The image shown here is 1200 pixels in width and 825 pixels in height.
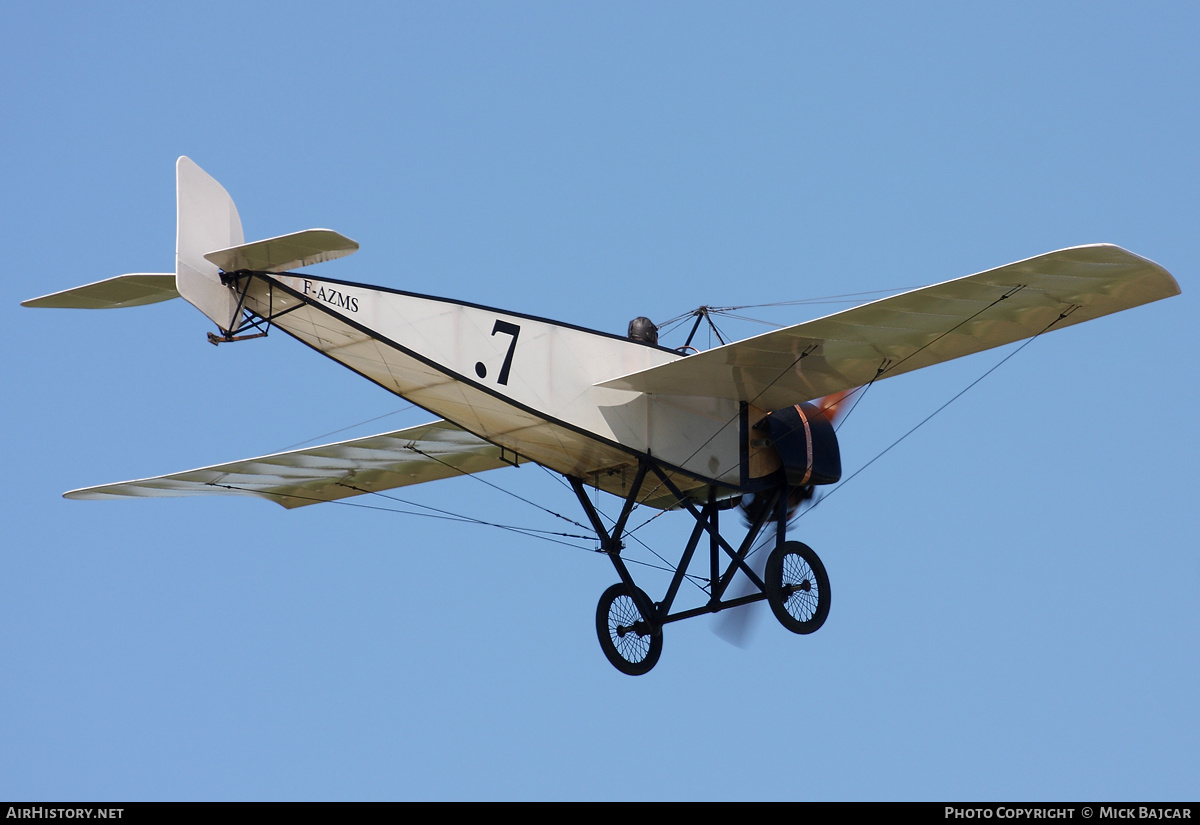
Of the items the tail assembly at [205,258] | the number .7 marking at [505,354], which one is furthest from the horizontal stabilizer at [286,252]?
the number .7 marking at [505,354]

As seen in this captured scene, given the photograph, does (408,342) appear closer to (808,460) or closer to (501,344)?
(501,344)

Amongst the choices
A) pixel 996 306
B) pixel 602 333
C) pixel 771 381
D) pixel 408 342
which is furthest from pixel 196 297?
pixel 996 306

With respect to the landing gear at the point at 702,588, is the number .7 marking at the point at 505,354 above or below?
above

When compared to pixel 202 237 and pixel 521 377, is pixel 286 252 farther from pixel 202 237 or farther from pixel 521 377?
pixel 521 377

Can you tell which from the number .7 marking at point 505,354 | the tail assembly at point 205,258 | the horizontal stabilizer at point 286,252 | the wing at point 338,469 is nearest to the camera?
the horizontal stabilizer at point 286,252

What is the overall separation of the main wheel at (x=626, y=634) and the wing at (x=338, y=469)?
2358mm

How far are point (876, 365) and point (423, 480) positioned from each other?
7.71m

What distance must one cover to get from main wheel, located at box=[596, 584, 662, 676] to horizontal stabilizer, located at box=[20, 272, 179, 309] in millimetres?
6600

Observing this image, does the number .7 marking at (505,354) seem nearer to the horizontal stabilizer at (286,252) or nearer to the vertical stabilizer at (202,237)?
the horizontal stabilizer at (286,252)

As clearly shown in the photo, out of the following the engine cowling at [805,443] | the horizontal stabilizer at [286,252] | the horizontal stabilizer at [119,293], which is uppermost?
the horizontal stabilizer at [286,252]

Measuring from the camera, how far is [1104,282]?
18938 mm

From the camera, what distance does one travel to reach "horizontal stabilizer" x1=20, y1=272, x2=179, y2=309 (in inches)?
730

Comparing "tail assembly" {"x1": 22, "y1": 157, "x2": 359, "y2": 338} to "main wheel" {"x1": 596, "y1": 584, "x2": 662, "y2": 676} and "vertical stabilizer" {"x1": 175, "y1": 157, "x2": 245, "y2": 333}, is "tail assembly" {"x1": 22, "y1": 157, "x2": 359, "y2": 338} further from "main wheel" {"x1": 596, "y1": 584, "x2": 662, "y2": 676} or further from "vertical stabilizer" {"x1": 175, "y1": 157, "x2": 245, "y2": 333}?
"main wheel" {"x1": 596, "y1": 584, "x2": 662, "y2": 676}

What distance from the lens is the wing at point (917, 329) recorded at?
1864 cm
